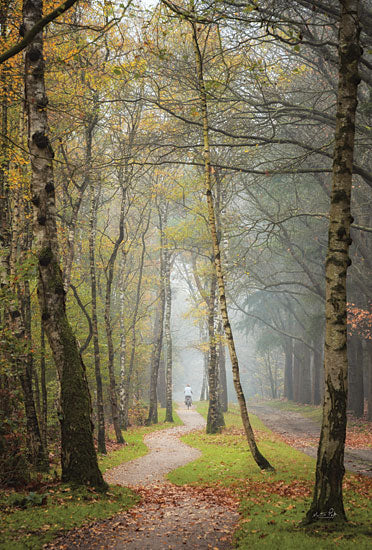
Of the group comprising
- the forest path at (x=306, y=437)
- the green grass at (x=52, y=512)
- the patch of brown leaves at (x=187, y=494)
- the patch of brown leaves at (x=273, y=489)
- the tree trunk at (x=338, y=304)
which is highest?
the tree trunk at (x=338, y=304)

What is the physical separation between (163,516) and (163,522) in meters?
0.32

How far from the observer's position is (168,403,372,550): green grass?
498 cm

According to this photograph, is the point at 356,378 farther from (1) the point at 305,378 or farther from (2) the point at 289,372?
(2) the point at 289,372

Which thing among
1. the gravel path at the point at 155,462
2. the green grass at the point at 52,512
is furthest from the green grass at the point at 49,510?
the gravel path at the point at 155,462

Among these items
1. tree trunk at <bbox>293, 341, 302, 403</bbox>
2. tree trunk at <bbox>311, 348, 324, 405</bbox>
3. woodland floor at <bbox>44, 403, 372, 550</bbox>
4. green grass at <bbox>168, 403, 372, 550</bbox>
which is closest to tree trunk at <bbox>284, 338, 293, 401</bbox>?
tree trunk at <bbox>293, 341, 302, 403</bbox>

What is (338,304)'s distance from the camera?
5512mm

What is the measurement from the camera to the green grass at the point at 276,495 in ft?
16.4

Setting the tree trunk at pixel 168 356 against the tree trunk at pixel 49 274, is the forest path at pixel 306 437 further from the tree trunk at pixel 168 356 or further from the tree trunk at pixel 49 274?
the tree trunk at pixel 49 274

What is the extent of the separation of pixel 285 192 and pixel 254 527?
19.4m

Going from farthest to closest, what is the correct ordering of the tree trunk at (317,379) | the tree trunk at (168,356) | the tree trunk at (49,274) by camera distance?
the tree trunk at (317,379), the tree trunk at (168,356), the tree trunk at (49,274)

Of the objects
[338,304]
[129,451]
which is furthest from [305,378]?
[338,304]

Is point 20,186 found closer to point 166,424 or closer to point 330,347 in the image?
point 330,347

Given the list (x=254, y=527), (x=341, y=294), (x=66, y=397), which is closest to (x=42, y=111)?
(x=66, y=397)

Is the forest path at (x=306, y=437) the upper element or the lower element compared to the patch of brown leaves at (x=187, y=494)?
lower
